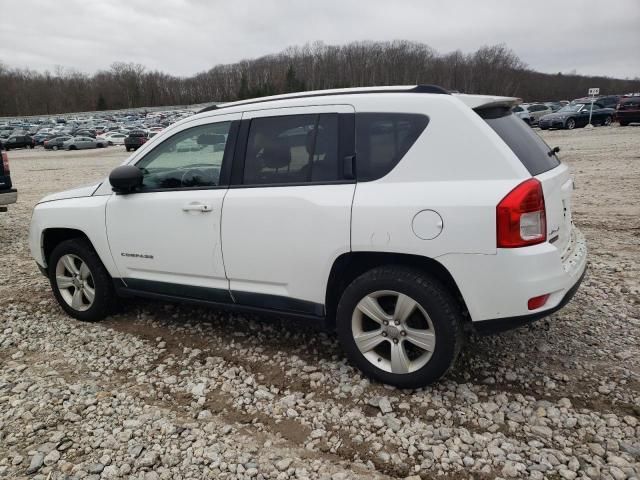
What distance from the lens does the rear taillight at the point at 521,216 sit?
2.68 m

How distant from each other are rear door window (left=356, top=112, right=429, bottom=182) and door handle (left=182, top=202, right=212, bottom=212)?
3.87ft

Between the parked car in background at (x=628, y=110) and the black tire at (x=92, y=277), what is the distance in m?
29.8

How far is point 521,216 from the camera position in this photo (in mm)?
2703

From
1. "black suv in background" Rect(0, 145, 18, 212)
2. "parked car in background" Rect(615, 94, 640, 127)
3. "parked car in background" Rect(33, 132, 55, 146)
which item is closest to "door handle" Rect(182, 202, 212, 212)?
"black suv in background" Rect(0, 145, 18, 212)

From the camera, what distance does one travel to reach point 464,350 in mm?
3705

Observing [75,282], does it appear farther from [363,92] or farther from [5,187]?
[5,187]

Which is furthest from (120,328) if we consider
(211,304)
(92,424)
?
(92,424)

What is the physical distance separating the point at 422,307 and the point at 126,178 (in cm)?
250

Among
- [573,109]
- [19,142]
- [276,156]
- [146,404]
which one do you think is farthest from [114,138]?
[146,404]

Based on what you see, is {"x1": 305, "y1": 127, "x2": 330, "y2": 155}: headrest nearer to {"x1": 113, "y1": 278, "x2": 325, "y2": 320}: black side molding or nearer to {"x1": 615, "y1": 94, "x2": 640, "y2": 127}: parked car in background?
{"x1": 113, "y1": 278, "x2": 325, "y2": 320}: black side molding

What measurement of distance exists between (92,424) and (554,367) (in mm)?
3123

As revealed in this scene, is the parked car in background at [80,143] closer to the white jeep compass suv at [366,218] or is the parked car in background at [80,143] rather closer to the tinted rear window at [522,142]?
the white jeep compass suv at [366,218]

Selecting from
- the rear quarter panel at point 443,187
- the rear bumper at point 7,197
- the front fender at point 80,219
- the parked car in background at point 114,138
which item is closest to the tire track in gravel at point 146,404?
the front fender at point 80,219

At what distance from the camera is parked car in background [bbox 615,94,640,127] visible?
26.2 meters
